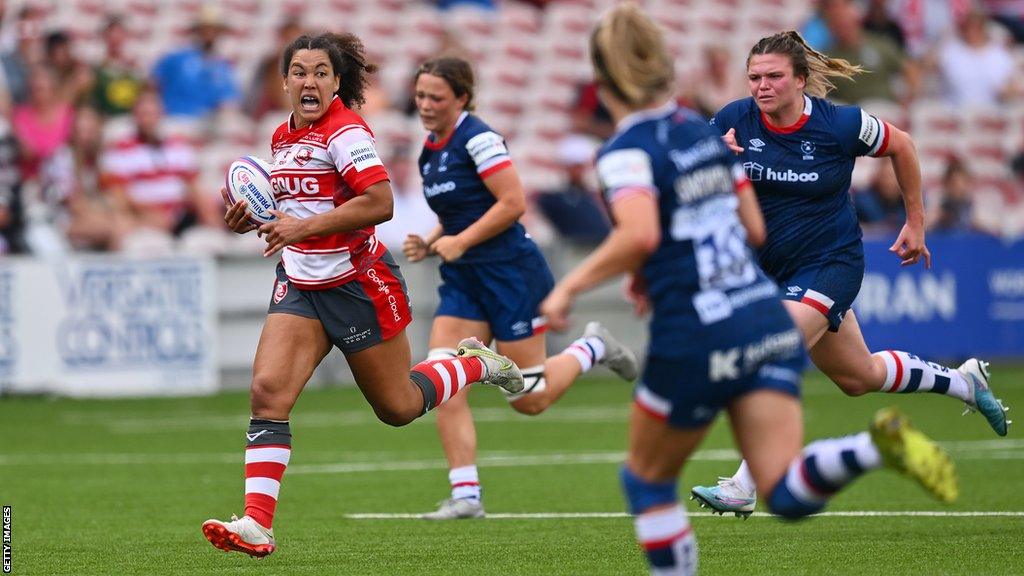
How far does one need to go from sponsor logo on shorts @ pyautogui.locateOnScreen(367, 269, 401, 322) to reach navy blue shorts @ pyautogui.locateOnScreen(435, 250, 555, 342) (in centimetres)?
187

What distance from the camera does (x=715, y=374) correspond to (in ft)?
18.4

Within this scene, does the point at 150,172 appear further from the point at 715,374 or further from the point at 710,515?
the point at 715,374

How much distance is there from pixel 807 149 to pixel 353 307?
2.44 meters

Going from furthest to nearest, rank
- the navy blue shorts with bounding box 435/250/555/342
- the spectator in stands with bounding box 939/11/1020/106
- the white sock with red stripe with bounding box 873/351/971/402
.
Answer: the spectator in stands with bounding box 939/11/1020/106, the navy blue shorts with bounding box 435/250/555/342, the white sock with red stripe with bounding box 873/351/971/402

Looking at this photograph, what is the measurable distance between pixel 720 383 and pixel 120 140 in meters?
13.4

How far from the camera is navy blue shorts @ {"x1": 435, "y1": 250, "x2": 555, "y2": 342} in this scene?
32.1 ft

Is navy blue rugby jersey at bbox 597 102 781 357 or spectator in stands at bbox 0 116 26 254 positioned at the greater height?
navy blue rugby jersey at bbox 597 102 781 357

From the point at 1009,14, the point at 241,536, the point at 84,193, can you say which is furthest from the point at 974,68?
the point at 241,536

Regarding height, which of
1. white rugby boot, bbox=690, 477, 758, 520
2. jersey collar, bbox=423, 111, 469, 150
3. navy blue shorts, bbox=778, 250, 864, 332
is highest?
jersey collar, bbox=423, 111, 469, 150

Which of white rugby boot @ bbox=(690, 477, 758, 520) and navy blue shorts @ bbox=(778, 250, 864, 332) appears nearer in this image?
white rugby boot @ bbox=(690, 477, 758, 520)

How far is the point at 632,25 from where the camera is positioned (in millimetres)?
5707

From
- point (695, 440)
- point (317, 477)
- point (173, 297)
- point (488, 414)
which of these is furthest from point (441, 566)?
point (173, 297)

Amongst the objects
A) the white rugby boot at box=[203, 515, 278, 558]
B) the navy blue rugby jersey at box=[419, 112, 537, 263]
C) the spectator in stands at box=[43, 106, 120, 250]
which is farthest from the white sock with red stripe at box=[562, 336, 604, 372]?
the spectator in stands at box=[43, 106, 120, 250]

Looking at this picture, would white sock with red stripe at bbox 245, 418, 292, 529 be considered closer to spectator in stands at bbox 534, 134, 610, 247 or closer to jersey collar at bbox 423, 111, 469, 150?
jersey collar at bbox 423, 111, 469, 150
